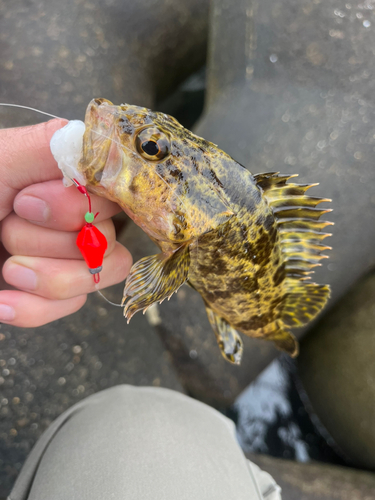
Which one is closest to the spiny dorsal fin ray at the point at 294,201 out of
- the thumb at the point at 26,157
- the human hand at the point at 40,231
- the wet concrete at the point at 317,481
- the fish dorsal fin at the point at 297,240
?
the fish dorsal fin at the point at 297,240

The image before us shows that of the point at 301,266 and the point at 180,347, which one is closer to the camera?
the point at 301,266

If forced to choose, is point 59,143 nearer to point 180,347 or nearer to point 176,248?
point 176,248

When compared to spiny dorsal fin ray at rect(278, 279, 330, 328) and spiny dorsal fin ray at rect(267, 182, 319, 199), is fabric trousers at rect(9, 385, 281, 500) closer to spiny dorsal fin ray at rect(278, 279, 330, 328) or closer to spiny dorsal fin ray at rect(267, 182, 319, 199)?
spiny dorsal fin ray at rect(278, 279, 330, 328)

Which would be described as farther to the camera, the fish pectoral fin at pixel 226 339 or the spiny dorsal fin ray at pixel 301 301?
the fish pectoral fin at pixel 226 339

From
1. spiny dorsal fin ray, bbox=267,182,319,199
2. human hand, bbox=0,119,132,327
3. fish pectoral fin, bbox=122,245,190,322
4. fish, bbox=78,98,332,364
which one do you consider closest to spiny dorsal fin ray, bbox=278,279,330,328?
fish, bbox=78,98,332,364

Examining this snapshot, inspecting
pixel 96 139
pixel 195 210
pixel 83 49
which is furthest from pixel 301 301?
pixel 83 49

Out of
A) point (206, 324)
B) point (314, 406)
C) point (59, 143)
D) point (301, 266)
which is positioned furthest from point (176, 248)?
point (314, 406)

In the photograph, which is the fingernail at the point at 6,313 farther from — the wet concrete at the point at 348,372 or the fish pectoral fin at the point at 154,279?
the wet concrete at the point at 348,372
